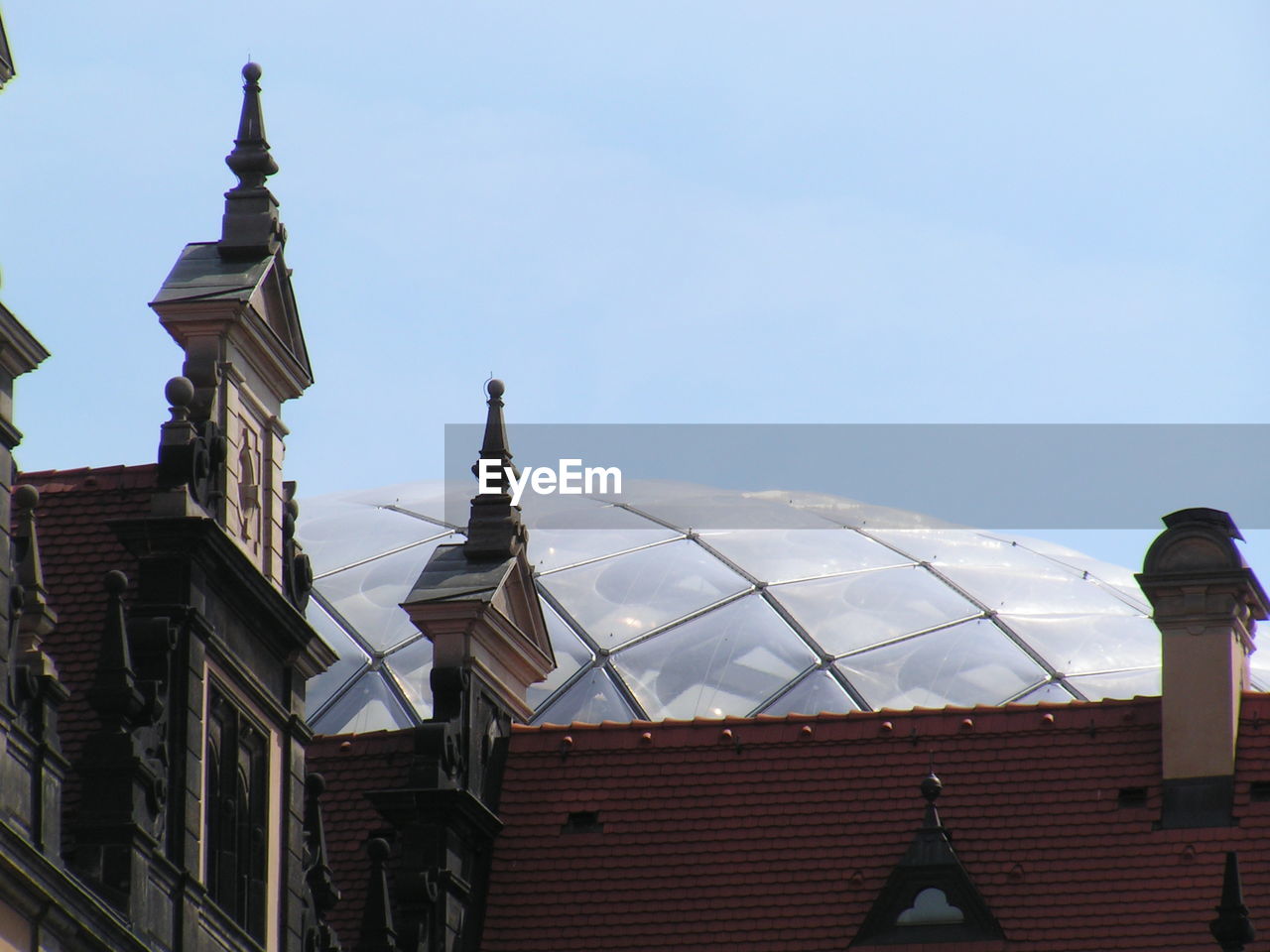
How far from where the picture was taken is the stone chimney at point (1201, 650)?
32594 mm

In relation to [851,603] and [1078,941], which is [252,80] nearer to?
[1078,941]

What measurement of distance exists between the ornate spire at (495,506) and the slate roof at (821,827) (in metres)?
2.02

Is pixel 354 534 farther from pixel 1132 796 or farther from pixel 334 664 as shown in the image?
pixel 1132 796

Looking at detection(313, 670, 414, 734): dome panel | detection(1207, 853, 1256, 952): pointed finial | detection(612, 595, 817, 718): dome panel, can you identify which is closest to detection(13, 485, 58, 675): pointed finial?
detection(1207, 853, 1256, 952): pointed finial

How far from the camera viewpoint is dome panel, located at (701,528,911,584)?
5191 cm

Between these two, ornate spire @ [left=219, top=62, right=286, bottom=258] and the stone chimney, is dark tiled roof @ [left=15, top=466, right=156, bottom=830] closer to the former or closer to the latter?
ornate spire @ [left=219, top=62, right=286, bottom=258]

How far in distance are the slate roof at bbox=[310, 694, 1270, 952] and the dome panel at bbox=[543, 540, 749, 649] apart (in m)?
14.5

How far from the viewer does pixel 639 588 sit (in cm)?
5059

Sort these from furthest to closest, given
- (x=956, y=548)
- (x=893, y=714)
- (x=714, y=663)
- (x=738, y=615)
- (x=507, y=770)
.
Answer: (x=956, y=548) → (x=738, y=615) → (x=714, y=663) → (x=507, y=770) → (x=893, y=714)

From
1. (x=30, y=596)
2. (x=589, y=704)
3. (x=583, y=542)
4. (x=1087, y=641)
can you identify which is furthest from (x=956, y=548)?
(x=30, y=596)

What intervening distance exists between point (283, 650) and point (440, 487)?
91.9ft

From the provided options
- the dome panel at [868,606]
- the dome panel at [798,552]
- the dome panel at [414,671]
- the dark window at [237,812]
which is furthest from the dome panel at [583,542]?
the dark window at [237,812]

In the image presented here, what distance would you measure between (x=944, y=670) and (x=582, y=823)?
15.8m

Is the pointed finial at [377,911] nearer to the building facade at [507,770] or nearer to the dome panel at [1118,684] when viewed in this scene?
the building facade at [507,770]
